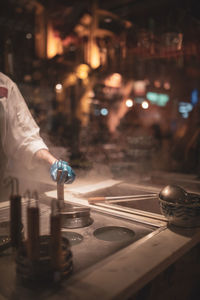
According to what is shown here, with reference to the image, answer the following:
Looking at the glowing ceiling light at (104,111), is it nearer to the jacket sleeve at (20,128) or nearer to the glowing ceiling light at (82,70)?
the glowing ceiling light at (82,70)

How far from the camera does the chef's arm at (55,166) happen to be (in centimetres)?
178

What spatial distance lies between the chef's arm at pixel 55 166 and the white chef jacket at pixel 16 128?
0.15 ft

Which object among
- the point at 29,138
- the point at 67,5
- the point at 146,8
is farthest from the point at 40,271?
the point at 146,8

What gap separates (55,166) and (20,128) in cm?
51

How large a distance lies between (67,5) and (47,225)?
16.7 ft

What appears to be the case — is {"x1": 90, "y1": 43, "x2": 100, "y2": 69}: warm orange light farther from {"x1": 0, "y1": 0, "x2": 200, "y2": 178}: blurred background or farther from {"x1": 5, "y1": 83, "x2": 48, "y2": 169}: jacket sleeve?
{"x1": 5, "y1": 83, "x2": 48, "y2": 169}: jacket sleeve

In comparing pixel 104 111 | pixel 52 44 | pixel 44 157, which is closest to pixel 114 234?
pixel 44 157

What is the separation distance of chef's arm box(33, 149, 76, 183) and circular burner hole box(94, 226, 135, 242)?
16.0 inches

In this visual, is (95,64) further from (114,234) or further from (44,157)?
(114,234)

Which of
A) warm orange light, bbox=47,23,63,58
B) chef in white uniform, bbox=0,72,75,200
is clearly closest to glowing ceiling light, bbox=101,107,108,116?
warm orange light, bbox=47,23,63,58

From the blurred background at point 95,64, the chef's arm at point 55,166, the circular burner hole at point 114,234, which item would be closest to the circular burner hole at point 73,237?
the circular burner hole at point 114,234

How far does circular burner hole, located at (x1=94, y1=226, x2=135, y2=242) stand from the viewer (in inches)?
60.6

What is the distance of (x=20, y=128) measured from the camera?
84.2 inches

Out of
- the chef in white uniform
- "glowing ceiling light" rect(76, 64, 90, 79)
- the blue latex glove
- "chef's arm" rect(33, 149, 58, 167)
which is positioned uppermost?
"glowing ceiling light" rect(76, 64, 90, 79)
